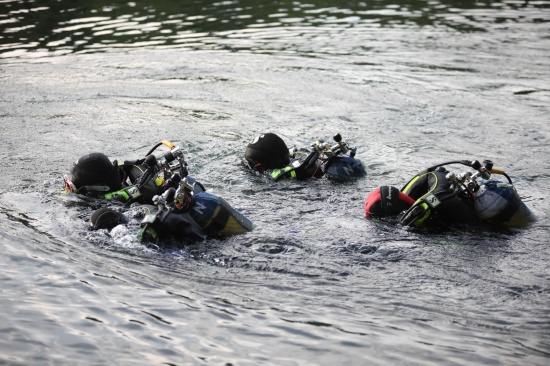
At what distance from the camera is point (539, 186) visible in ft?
29.5

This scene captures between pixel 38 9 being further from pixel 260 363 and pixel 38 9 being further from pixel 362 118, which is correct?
pixel 260 363

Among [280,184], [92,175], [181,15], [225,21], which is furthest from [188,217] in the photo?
[181,15]

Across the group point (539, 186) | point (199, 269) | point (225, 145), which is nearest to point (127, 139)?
point (225, 145)

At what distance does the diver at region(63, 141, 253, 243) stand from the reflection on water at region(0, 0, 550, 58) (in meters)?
9.24

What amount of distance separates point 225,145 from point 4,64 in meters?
8.17

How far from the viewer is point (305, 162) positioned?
9172 millimetres

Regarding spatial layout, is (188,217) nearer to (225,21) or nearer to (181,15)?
(225,21)

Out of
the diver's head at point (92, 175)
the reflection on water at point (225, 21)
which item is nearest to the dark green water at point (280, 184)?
the reflection on water at point (225, 21)

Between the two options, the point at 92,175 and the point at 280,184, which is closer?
the point at 92,175

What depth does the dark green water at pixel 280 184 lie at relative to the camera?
18.1 feet

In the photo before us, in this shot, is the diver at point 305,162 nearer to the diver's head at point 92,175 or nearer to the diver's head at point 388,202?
the diver's head at point 388,202

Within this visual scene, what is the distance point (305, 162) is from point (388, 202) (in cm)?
188

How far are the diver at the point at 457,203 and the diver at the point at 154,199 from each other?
1.60 metres

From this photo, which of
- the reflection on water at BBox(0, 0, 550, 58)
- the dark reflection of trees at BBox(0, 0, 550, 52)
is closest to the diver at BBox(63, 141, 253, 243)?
the reflection on water at BBox(0, 0, 550, 58)
